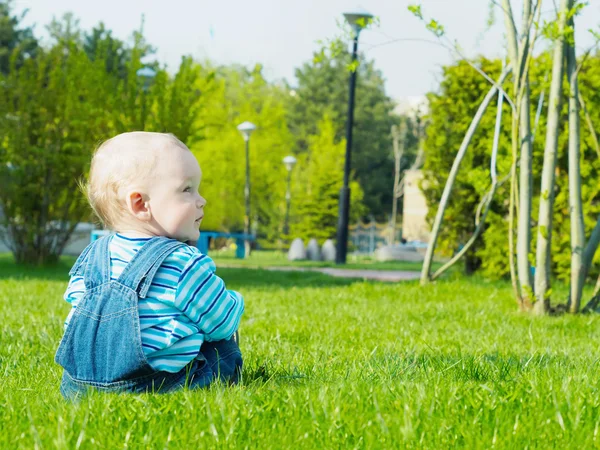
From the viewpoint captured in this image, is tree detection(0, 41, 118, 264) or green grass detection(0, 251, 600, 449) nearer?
green grass detection(0, 251, 600, 449)

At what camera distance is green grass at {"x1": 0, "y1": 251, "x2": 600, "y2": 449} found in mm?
2188

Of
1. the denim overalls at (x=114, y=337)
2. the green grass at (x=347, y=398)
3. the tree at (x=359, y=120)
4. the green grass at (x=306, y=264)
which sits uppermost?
the tree at (x=359, y=120)

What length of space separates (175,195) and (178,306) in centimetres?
37

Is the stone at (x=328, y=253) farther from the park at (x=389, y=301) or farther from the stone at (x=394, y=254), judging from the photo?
the park at (x=389, y=301)

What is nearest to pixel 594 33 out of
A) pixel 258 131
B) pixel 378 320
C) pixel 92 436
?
pixel 378 320

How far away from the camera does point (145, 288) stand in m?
2.62

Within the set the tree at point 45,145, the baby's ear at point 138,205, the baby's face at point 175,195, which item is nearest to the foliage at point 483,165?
the tree at point 45,145

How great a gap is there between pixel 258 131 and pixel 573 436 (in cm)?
2807

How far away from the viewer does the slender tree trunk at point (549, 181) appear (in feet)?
19.2

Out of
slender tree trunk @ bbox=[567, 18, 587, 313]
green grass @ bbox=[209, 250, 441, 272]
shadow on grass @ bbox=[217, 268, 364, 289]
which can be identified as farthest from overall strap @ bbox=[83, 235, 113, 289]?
green grass @ bbox=[209, 250, 441, 272]

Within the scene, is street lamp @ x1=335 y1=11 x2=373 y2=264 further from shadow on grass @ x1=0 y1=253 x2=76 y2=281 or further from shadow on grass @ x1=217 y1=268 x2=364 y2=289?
shadow on grass @ x1=0 y1=253 x2=76 y2=281

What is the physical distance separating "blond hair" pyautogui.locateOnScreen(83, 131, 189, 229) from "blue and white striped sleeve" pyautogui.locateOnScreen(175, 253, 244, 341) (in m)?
0.33

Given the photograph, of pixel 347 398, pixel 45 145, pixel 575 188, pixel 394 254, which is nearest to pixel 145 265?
pixel 347 398

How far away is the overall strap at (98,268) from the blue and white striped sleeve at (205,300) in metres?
0.26
